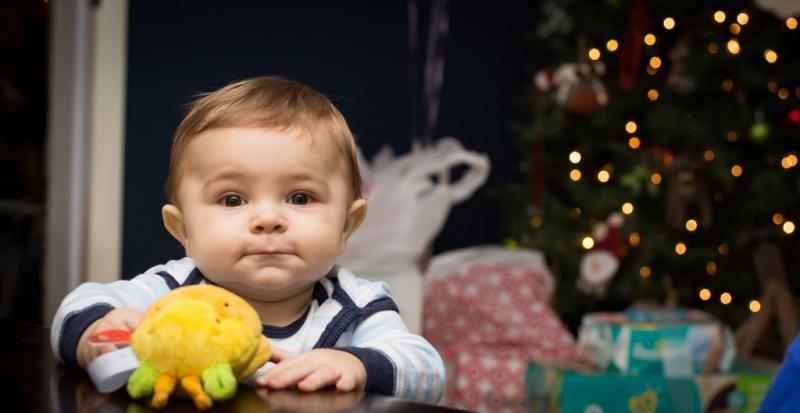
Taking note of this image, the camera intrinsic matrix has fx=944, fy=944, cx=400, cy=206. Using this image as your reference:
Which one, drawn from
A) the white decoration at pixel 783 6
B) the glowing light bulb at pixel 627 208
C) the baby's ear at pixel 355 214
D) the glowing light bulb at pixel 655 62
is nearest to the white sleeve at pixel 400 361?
the baby's ear at pixel 355 214

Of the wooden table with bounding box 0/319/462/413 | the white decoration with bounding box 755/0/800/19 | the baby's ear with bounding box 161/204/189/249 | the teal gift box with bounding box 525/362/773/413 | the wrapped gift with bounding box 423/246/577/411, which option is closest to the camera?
the wooden table with bounding box 0/319/462/413

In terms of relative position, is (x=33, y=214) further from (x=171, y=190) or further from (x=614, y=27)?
(x=171, y=190)

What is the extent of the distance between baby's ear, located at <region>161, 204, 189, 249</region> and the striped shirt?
25 millimetres

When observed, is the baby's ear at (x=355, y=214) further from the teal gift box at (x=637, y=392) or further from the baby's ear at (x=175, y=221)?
the teal gift box at (x=637, y=392)

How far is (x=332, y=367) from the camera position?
644 millimetres

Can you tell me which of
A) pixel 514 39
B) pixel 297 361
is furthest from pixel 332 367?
pixel 514 39

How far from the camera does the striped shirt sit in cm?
73

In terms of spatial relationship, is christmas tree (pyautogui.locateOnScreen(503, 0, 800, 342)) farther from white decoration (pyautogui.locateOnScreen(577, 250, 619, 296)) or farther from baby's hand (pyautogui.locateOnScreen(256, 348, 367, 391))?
baby's hand (pyautogui.locateOnScreen(256, 348, 367, 391))

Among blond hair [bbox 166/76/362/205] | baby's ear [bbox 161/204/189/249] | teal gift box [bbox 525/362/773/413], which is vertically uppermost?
blond hair [bbox 166/76/362/205]

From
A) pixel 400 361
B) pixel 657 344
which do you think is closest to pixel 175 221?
pixel 400 361

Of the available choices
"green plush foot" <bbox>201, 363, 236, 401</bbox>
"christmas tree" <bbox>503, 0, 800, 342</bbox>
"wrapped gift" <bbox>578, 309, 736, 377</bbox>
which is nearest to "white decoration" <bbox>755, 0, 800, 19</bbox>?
"christmas tree" <bbox>503, 0, 800, 342</bbox>

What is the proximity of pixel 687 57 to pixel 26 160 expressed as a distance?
259 cm

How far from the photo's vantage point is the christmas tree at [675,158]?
359 cm

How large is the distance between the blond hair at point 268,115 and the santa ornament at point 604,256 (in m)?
2.77
